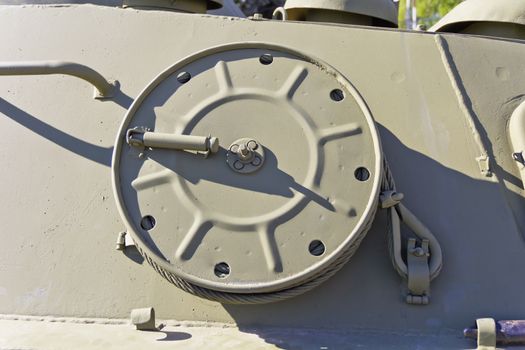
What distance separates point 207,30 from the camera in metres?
3.24

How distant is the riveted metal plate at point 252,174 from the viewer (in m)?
2.58

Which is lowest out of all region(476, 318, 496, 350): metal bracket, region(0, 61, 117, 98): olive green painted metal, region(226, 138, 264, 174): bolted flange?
region(476, 318, 496, 350): metal bracket

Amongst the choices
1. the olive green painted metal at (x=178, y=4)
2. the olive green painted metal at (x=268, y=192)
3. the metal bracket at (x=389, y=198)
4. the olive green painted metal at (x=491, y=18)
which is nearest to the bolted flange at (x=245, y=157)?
the olive green painted metal at (x=268, y=192)

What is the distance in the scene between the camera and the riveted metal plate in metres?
2.58

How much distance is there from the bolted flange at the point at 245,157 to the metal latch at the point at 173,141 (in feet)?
0.18

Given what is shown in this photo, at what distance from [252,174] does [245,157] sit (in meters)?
0.06

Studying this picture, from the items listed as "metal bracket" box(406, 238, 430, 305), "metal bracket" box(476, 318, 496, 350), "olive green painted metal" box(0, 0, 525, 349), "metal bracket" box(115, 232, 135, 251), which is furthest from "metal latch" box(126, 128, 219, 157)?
"metal bracket" box(476, 318, 496, 350)

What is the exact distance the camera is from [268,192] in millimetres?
2680

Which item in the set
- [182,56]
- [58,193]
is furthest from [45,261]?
[182,56]

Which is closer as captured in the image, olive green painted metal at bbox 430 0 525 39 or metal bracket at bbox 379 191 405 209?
metal bracket at bbox 379 191 405 209

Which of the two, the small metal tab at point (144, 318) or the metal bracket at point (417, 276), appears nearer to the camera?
the small metal tab at point (144, 318)

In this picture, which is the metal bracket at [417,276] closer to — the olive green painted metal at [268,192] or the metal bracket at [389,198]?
the olive green painted metal at [268,192]

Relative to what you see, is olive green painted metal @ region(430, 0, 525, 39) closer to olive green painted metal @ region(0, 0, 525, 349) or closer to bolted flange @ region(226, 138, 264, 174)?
olive green painted metal @ region(0, 0, 525, 349)

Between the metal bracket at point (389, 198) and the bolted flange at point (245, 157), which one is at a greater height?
the bolted flange at point (245, 157)
